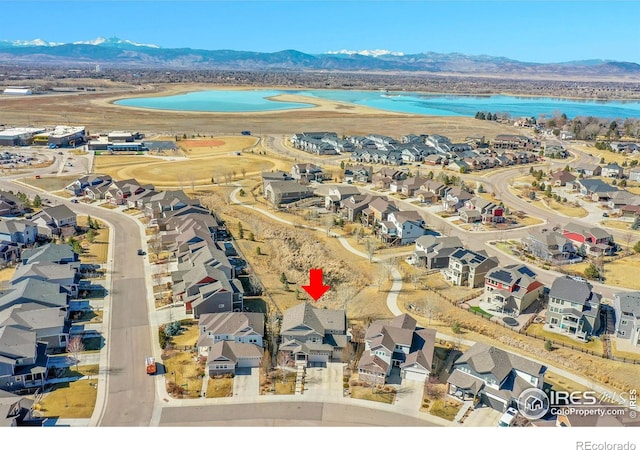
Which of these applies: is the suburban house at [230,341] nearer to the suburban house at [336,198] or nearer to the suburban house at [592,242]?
the suburban house at [336,198]

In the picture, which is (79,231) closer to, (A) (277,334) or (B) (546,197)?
(A) (277,334)

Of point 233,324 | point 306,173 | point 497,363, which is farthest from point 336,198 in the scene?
point 497,363

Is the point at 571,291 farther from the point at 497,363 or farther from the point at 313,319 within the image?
the point at 313,319

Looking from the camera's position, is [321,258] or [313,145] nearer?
[321,258]

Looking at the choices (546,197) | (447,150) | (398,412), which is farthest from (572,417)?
(447,150)

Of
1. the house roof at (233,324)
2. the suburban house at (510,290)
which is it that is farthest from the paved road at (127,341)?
the suburban house at (510,290)

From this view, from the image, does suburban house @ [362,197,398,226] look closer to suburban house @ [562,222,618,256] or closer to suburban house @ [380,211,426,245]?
suburban house @ [380,211,426,245]
